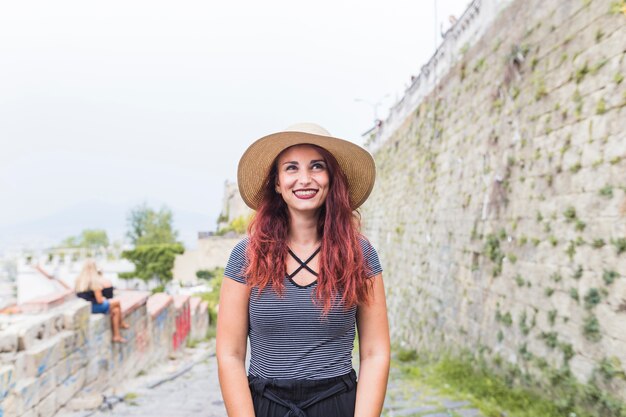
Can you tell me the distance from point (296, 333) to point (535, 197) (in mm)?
4145

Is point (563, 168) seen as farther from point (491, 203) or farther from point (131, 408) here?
point (131, 408)

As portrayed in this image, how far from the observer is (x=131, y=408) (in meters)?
5.76

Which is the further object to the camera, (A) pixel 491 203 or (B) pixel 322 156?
(A) pixel 491 203

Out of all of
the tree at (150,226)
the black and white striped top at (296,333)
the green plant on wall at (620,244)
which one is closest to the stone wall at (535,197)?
the green plant on wall at (620,244)

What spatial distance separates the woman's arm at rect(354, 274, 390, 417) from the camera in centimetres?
203

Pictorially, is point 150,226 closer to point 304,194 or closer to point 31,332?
point 31,332

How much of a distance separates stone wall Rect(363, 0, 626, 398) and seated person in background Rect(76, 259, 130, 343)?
15.5ft

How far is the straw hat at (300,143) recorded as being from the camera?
213cm

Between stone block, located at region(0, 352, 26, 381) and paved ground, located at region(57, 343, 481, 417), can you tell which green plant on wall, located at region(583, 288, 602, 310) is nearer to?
paved ground, located at region(57, 343, 481, 417)

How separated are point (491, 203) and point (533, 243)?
1300 millimetres

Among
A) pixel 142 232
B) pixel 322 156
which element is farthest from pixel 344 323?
pixel 142 232

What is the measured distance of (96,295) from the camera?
22.3 feet

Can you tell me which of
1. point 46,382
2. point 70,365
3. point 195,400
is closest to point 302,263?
point 46,382

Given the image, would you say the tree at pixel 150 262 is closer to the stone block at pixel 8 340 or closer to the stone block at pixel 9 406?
the stone block at pixel 8 340
